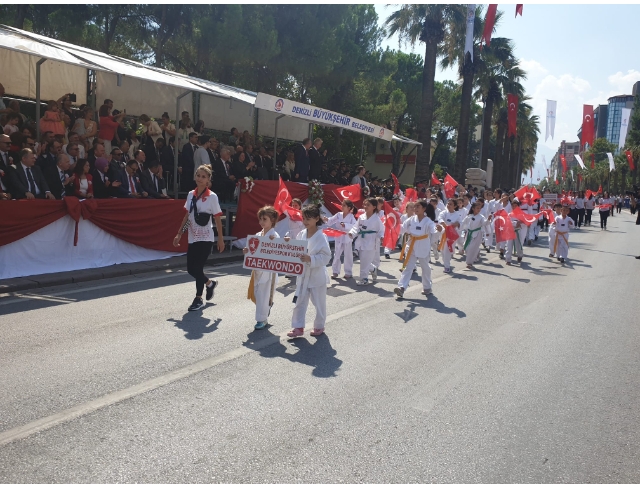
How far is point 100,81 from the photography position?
16516 mm

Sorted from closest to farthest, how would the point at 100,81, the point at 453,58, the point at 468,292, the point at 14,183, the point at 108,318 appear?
the point at 108,318 → the point at 14,183 → the point at 468,292 → the point at 100,81 → the point at 453,58

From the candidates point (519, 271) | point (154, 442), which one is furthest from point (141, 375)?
point (519, 271)

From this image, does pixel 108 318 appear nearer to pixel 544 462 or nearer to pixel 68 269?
pixel 68 269

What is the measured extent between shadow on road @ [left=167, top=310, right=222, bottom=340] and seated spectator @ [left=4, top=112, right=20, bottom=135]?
590cm

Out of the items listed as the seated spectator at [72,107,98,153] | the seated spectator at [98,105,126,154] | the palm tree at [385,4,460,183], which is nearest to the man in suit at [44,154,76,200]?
the seated spectator at [72,107,98,153]

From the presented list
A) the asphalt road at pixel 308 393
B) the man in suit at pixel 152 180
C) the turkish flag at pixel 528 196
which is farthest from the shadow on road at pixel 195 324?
the turkish flag at pixel 528 196

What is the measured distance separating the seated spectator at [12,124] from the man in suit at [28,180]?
153cm

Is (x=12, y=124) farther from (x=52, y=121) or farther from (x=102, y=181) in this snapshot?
(x=102, y=181)

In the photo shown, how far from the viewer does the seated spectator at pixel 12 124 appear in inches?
449

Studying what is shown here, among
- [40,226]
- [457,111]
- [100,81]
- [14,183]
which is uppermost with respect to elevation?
[457,111]

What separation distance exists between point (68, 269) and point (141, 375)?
5604 mm

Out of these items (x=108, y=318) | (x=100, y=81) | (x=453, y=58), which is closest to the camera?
(x=108, y=318)

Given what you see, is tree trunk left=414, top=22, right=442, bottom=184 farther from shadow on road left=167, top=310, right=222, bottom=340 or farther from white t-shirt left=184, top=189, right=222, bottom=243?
shadow on road left=167, top=310, right=222, bottom=340

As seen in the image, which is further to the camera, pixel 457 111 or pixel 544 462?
pixel 457 111
